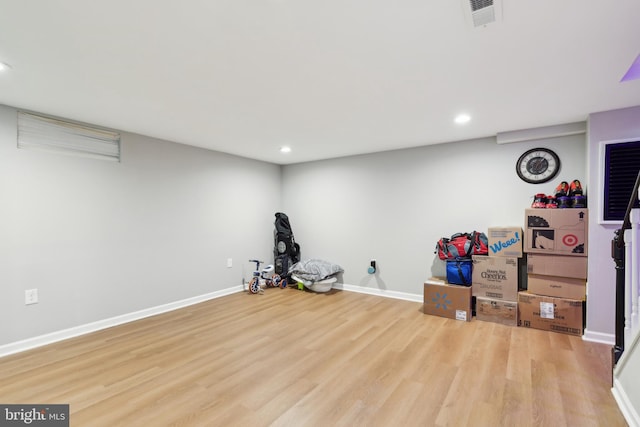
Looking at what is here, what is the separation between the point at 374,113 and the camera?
2951 millimetres

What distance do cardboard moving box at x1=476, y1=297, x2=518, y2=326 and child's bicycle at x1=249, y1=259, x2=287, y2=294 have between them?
3.05 metres

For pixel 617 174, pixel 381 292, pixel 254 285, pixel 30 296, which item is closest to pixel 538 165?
pixel 617 174

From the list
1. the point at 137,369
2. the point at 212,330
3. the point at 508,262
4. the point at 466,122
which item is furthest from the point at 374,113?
the point at 137,369

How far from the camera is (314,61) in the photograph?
195 centimetres

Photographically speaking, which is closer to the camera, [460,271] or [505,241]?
[505,241]

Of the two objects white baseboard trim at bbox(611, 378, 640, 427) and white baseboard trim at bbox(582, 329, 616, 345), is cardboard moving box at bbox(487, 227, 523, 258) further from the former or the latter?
white baseboard trim at bbox(611, 378, 640, 427)

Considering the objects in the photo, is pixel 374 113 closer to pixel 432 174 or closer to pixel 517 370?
pixel 432 174

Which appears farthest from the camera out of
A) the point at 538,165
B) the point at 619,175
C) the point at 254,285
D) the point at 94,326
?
the point at 254,285

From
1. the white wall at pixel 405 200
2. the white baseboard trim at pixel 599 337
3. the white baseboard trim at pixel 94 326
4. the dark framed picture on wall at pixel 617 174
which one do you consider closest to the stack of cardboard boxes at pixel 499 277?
the white wall at pixel 405 200

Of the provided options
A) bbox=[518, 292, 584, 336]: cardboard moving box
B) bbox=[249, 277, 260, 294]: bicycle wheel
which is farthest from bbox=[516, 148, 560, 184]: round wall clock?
bbox=[249, 277, 260, 294]: bicycle wheel

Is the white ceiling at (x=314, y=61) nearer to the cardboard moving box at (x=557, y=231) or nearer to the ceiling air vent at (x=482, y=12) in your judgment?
the ceiling air vent at (x=482, y=12)

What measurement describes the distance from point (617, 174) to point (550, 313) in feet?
5.01

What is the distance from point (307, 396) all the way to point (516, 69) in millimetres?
2723

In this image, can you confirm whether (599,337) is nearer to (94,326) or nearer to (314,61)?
(314,61)
